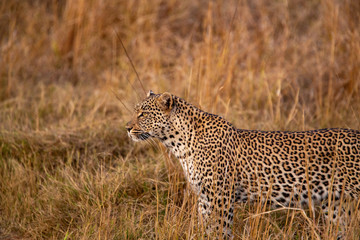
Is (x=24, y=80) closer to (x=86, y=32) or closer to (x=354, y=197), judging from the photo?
(x=86, y=32)

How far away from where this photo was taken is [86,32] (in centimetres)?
1082

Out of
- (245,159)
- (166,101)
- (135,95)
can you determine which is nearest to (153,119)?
(166,101)

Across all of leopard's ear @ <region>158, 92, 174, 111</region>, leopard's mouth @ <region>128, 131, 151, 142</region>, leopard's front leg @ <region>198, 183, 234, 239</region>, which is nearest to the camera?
leopard's front leg @ <region>198, 183, 234, 239</region>

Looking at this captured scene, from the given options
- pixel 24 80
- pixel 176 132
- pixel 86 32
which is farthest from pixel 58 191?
pixel 86 32

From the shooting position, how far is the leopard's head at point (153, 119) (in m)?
5.23

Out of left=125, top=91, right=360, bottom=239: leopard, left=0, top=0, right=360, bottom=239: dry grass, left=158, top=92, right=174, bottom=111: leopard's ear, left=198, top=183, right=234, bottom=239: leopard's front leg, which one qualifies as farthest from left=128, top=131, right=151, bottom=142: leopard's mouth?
left=198, top=183, right=234, bottom=239: leopard's front leg

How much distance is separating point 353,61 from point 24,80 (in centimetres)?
624

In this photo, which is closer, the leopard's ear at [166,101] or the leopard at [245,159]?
the leopard at [245,159]

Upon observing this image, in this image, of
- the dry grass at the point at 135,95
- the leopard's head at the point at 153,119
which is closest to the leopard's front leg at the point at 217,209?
the dry grass at the point at 135,95

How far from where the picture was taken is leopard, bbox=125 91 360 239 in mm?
4902

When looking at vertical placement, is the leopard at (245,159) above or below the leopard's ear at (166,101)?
below

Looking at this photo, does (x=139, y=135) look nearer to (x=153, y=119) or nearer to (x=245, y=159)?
(x=153, y=119)

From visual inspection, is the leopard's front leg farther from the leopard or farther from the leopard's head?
the leopard's head

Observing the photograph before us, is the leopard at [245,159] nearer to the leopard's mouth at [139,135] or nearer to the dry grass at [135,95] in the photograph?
the leopard's mouth at [139,135]
